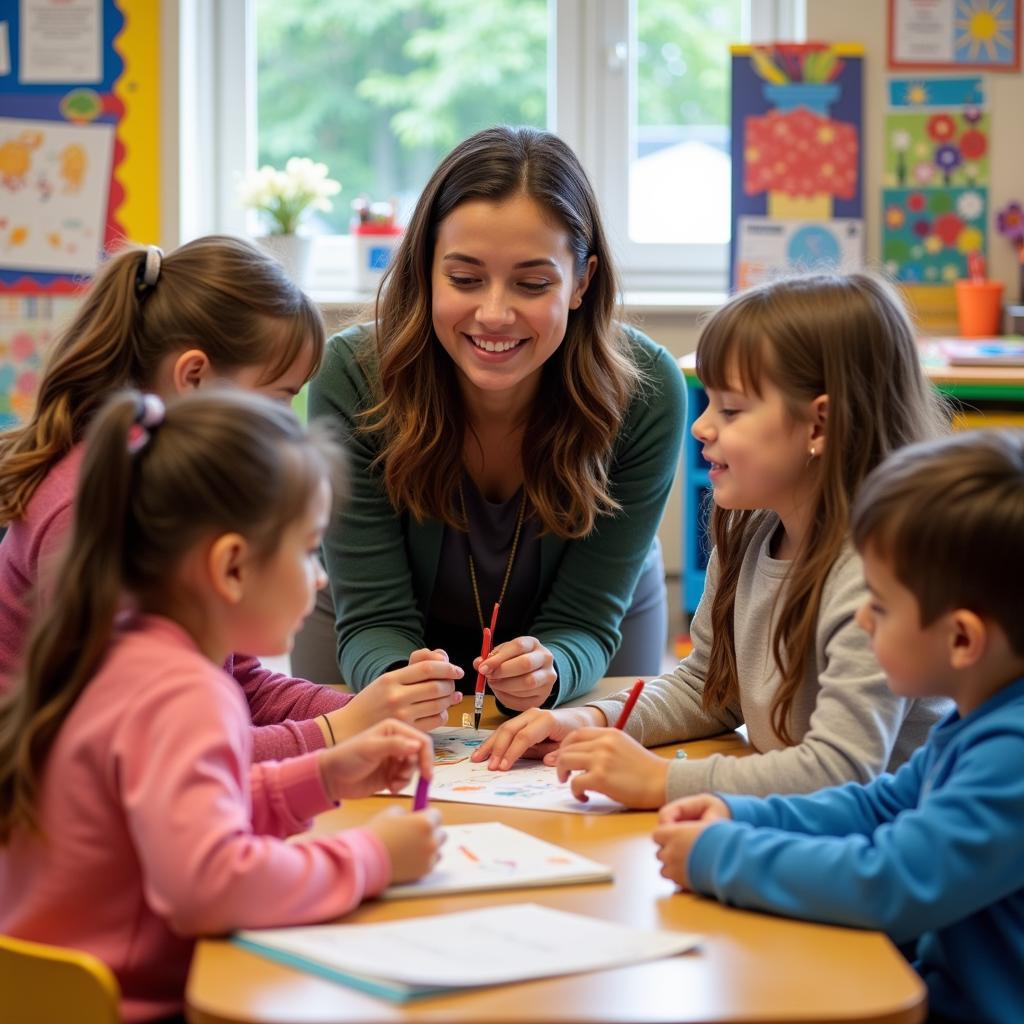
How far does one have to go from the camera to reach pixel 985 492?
3.63ft

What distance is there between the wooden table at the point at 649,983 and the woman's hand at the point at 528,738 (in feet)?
1.10

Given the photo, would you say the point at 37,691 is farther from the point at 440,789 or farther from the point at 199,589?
the point at 440,789

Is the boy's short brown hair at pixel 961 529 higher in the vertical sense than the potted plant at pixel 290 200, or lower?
lower

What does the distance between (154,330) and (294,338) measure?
0.16 meters

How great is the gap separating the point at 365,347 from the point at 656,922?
1054 mm

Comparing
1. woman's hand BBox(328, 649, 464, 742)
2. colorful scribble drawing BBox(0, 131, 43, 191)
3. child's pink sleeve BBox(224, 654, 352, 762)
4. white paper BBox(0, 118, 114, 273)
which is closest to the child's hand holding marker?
woman's hand BBox(328, 649, 464, 742)

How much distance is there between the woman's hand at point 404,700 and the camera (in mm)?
1457

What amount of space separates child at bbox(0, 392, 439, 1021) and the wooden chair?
2.0 inches

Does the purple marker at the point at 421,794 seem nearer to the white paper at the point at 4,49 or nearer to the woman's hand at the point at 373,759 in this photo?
the woman's hand at the point at 373,759

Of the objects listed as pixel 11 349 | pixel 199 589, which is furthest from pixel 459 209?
pixel 11 349

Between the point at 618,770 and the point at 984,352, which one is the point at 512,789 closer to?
the point at 618,770

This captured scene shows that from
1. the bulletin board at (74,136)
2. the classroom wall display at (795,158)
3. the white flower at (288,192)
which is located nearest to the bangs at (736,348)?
the classroom wall display at (795,158)

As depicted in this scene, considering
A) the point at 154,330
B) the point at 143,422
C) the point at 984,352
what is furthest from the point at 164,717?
the point at 984,352

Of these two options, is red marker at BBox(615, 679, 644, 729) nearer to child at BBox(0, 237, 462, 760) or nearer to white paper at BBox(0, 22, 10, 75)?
child at BBox(0, 237, 462, 760)
